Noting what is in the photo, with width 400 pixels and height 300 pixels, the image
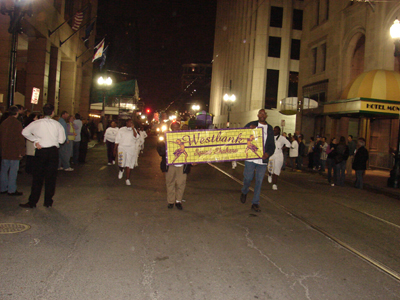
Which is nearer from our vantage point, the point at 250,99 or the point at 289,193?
the point at 289,193

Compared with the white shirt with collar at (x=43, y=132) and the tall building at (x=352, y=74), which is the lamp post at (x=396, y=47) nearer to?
the tall building at (x=352, y=74)

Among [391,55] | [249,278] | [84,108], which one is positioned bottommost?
[249,278]

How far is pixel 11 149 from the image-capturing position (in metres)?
7.75

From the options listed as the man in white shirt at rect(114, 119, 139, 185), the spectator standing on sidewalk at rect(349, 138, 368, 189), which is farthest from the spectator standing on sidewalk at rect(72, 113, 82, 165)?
the spectator standing on sidewalk at rect(349, 138, 368, 189)

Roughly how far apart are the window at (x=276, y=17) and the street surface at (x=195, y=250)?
3477 centimetres

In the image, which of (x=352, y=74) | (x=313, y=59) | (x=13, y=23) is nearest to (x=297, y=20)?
(x=313, y=59)

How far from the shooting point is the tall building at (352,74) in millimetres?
18125

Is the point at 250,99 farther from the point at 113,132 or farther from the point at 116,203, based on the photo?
the point at 116,203

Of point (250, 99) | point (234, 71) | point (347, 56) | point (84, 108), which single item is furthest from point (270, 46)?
point (84, 108)

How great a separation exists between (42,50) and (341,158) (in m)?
18.8

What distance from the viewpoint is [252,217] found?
688 centimetres

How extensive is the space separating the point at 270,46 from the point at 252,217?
118 feet

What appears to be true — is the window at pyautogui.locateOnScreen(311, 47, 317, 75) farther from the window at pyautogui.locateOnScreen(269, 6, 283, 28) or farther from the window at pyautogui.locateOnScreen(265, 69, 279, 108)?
the window at pyautogui.locateOnScreen(269, 6, 283, 28)

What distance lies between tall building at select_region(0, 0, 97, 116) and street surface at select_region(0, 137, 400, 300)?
9230 millimetres
